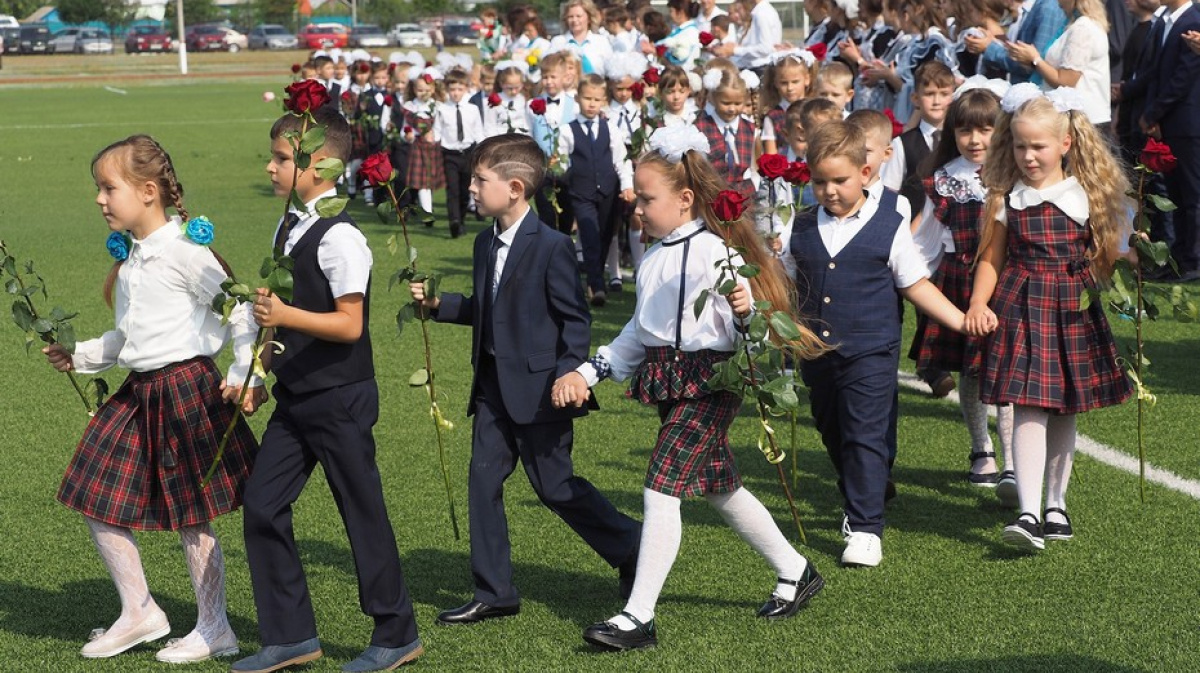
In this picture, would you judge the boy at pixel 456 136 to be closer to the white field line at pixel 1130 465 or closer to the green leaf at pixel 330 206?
the white field line at pixel 1130 465

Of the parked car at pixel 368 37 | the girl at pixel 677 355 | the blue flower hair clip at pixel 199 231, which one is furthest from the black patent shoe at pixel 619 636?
the parked car at pixel 368 37

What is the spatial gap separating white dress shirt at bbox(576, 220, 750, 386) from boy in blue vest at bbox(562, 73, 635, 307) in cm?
581

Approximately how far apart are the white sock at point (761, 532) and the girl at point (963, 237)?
166 centimetres

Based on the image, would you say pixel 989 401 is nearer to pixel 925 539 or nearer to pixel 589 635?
pixel 925 539

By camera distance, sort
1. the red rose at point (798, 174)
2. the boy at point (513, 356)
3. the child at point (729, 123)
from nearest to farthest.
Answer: the boy at point (513, 356) < the red rose at point (798, 174) < the child at point (729, 123)

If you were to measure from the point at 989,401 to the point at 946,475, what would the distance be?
3.55 ft

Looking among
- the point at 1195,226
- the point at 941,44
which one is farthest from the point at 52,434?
the point at 1195,226

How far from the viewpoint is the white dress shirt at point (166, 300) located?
4402 mm

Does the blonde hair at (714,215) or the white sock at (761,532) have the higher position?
the blonde hair at (714,215)

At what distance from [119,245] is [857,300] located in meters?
2.39

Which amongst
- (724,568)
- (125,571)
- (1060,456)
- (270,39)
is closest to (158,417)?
(125,571)

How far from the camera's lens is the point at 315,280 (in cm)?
416

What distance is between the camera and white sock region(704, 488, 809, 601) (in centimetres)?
461

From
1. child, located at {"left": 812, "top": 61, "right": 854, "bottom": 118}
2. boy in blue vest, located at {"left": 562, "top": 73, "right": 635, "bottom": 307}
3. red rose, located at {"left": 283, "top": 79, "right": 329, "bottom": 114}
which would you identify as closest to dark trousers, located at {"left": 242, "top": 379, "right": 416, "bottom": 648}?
red rose, located at {"left": 283, "top": 79, "right": 329, "bottom": 114}
